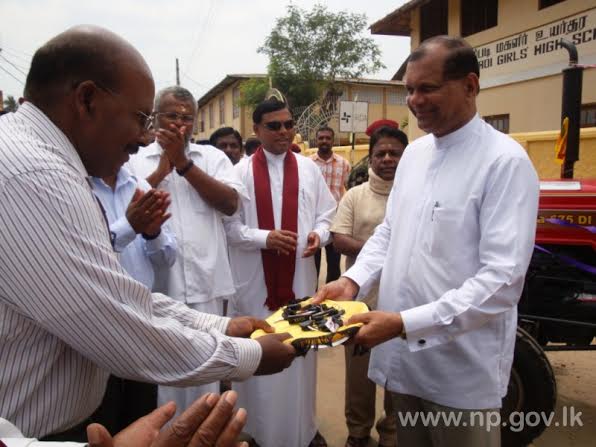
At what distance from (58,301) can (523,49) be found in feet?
42.5

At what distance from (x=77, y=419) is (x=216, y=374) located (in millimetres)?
409

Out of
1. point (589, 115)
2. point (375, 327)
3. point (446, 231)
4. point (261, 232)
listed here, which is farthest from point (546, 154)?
point (375, 327)

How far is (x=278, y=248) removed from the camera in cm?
327

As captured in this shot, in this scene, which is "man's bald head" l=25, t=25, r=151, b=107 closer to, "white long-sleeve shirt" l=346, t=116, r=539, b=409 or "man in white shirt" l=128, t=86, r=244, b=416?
"white long-sleeve shirt" l=346, t=116, r=539, b=409

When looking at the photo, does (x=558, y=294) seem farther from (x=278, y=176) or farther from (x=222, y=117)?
(x=222, y=117)

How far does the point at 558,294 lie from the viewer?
11.6ft

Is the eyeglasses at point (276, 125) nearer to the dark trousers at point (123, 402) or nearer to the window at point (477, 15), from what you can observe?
the dark trousers at point (123, 402)

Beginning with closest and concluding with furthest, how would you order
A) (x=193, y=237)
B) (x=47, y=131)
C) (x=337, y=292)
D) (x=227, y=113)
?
(x=47, y=131), (x=337, y=292), (x=193, y=237), (x=227, y=113)

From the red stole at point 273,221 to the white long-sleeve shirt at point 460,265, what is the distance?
3.80ft

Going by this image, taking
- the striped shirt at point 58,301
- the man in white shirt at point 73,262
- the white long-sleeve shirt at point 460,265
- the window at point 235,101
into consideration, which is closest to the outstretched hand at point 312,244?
the white long-sleeve shirt at point 460,265

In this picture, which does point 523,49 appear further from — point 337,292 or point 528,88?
point 337,292

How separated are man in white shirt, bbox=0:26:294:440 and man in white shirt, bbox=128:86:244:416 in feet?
4.43

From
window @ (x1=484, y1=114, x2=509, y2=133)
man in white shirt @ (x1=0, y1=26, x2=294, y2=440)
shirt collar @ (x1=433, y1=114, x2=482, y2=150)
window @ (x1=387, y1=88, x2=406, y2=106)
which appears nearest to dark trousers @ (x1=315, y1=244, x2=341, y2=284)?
shirt collar @ (x1=433, y1=114, x2=482, y2=150)

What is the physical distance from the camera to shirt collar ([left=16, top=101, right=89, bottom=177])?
1.34 m
